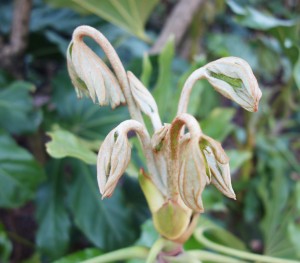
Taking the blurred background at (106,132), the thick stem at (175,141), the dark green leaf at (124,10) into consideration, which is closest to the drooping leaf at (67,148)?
the blurred background at (106,132)

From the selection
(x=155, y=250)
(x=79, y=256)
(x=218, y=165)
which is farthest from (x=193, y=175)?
(x=79, y=256)

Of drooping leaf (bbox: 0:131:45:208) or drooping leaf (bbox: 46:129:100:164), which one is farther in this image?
drooping leaf (bbox: 0:131:45:208)

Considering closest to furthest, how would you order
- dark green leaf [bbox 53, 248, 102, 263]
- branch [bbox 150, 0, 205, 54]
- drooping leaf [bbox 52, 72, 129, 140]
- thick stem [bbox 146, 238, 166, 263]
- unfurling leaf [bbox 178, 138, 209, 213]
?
unfurling leaf [bbox 178, 138, 209, 213], thick stem [bbox 146, 238, 166, 263], dark green leaf [bbox 53, 248, 102, 263], drooping leaf [bbox 52, 72, 129, 140], branch [bbox 150, 0, 205, 54]

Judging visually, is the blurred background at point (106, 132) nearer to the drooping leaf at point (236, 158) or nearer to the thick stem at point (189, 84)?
the drooping leaf at point (236, 158)

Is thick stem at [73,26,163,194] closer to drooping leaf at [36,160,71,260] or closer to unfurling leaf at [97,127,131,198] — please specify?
unfurling leaf at [97,127,131,198]

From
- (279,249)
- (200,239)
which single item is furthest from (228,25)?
(200,239)

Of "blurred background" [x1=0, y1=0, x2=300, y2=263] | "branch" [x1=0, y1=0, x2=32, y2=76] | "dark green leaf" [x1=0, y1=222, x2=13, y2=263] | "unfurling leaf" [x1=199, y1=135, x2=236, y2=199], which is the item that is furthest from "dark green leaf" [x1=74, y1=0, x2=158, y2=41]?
"unfurling leaf" [x1=199, y1=135, x2=236, y2=199]

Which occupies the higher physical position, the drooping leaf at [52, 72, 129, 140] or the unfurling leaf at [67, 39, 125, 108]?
the unfurling leaf at [67, 39, 125, 108]
